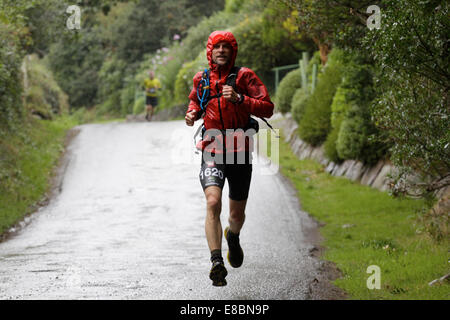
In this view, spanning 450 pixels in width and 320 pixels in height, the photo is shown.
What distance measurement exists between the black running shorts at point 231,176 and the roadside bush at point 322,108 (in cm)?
1027

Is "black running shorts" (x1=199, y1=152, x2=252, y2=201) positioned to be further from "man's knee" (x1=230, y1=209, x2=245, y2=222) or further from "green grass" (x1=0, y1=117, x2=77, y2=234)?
"green grass" (x1=0, y1=117, x2=77, y2=234)

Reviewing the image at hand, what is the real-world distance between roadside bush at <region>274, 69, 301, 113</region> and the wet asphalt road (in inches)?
156

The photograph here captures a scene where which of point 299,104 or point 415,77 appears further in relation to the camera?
point 299,104

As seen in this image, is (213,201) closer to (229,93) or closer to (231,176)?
(231,176)

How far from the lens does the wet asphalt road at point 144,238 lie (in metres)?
6.99

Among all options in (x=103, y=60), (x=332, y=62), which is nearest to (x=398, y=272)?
(x=332, y=62)

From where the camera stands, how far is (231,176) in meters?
6.69

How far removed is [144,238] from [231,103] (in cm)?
456

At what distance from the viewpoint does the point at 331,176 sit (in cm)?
1575

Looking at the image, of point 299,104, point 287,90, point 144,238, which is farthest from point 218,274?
point 287,90

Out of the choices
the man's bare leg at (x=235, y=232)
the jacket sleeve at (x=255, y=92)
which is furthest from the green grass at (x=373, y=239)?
→ the jacket sleeve at (x=255, y=92)

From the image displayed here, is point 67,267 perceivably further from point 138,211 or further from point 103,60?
point 103,60

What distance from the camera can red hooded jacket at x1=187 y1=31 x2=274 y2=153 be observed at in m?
6.39
